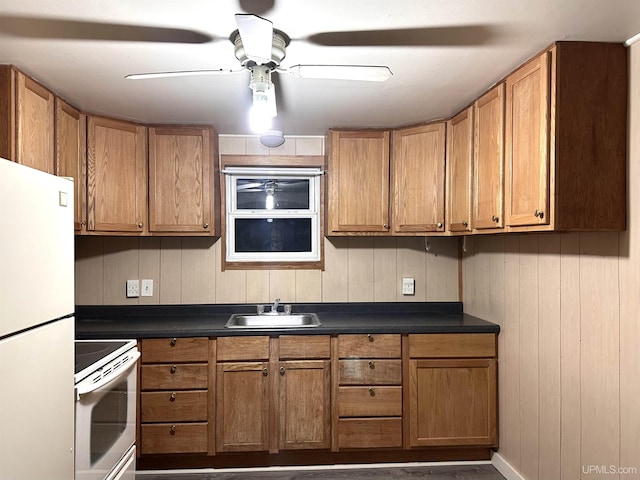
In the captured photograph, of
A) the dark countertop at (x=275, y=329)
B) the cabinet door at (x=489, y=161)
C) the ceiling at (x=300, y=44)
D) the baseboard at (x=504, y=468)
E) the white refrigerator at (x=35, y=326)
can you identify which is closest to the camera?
the white refrigerator at (x=35, y=326)

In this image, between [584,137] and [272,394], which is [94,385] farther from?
[584,137]

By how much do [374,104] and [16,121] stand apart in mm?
1731

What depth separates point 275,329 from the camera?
2402mm

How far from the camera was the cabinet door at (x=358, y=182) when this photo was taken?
2680 millimetres

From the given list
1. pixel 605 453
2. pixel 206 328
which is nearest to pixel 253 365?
pixel 206 328

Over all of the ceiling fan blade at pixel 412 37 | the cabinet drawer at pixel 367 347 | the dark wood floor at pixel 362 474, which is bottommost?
the dark wood floor at pixel 362 474

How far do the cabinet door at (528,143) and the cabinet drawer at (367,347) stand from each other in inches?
40.6

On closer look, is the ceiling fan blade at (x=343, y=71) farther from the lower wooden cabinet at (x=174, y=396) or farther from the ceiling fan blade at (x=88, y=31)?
the lower wooden cabinet at (x=174, y=396)

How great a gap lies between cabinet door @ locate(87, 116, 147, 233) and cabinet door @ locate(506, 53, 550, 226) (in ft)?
6.99

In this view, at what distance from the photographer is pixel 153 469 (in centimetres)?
240

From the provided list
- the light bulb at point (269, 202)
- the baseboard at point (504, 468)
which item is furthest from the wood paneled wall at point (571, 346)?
the light bulb at point (269, 202)

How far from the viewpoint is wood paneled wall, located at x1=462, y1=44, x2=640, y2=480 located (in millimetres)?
1497

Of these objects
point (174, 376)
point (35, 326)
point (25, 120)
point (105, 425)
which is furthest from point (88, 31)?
point (174, 376)

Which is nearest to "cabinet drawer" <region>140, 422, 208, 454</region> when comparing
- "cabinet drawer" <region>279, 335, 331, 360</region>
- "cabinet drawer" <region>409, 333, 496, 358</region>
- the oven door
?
the oven door
